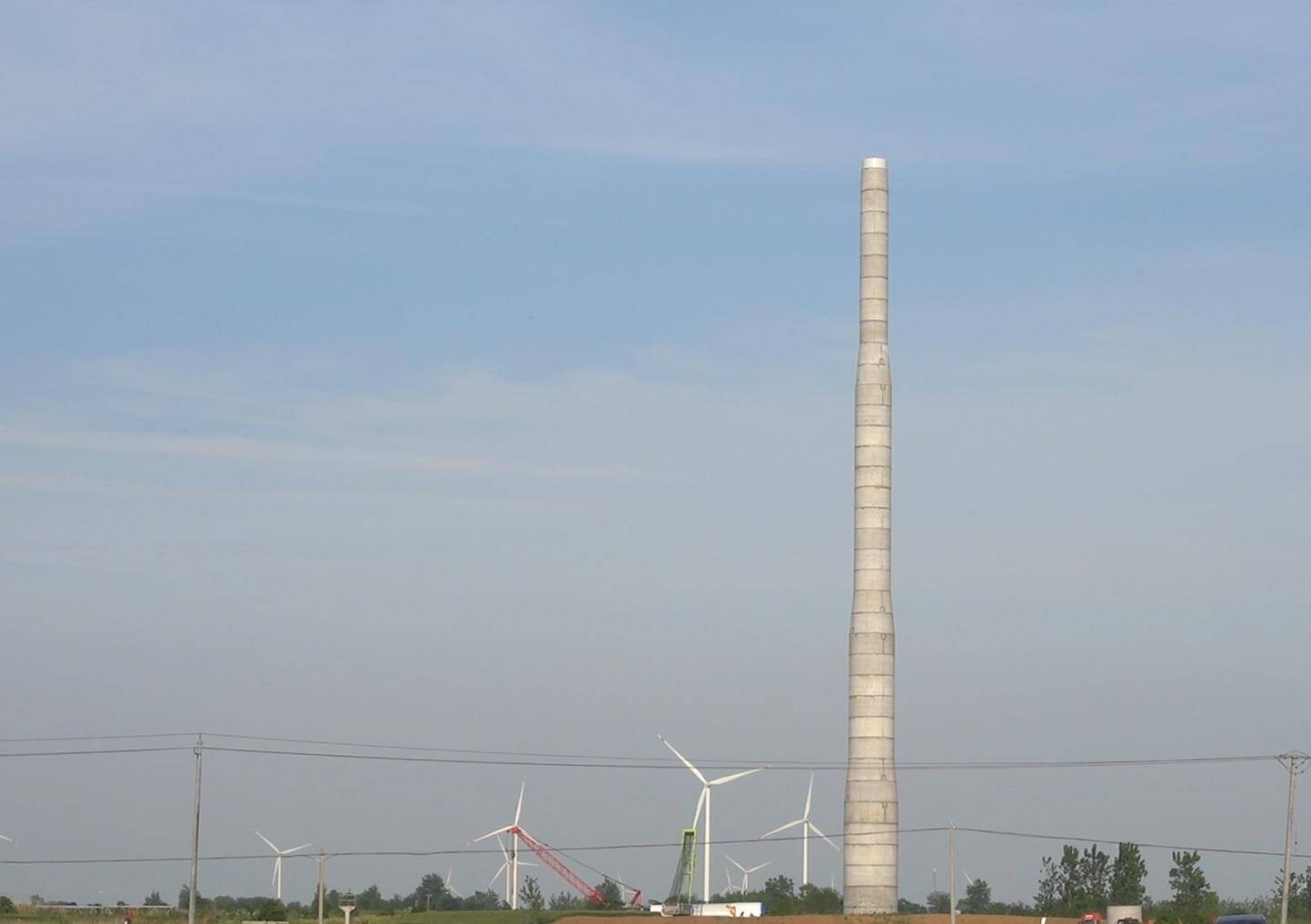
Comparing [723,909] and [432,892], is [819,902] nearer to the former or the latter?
[723,909]

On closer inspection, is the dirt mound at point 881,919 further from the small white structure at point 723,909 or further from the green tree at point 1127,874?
the green tree at point 1127,874

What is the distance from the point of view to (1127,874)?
121125mm

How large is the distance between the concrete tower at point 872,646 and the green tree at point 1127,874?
35027 millimetres

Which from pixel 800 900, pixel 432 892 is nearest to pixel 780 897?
pixel 800 900

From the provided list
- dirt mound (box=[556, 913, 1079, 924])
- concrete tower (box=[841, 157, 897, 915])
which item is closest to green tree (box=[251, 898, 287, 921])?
dirt mound (box=[556, 913, 1079, 924])

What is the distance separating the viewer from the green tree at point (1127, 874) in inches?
4727

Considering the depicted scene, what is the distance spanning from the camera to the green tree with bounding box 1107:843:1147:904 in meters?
120

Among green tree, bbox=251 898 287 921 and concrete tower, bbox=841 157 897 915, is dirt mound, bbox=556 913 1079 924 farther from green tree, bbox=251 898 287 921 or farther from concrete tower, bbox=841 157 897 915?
green tree, bbox=251 898 287 921

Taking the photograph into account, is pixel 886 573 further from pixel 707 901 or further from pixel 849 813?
pixel 707 901

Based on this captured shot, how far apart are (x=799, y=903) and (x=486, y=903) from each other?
57663mm

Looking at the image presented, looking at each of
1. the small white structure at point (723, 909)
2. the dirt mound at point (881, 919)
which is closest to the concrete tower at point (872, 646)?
the dirt mound at point (881, 919)

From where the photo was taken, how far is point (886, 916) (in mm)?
88188

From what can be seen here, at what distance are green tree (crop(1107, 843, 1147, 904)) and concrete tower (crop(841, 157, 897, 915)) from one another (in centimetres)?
3503

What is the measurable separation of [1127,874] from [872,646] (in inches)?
1589
